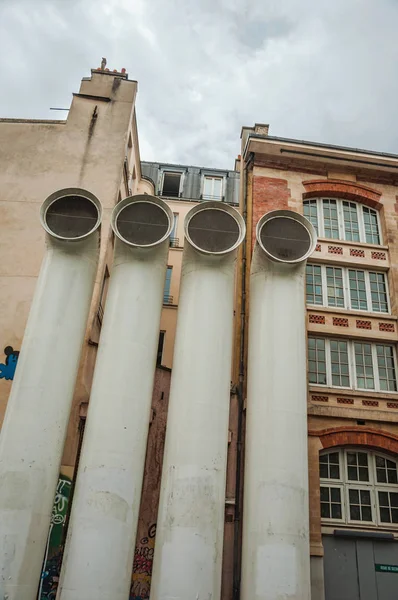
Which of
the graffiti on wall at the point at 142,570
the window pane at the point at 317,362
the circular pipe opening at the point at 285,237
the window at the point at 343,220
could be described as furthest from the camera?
the window at the point at 343,220

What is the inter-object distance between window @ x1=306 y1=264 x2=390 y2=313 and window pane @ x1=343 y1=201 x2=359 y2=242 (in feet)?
4.33

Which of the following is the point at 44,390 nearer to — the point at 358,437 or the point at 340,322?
the point at 358,437

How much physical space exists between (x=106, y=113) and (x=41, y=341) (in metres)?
10.0

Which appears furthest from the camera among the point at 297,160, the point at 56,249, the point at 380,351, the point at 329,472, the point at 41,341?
the point at 297,160

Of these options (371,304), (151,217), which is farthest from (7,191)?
(371,304)

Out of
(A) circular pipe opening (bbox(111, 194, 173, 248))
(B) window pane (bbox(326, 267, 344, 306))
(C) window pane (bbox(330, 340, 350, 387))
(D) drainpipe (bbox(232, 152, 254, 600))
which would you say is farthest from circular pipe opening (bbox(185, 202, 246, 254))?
(C) window pane (bbox(330, 340, 350, 387))

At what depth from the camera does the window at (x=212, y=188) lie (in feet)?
76.3

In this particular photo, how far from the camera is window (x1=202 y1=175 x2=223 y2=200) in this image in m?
23.2

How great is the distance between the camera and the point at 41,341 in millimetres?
10070

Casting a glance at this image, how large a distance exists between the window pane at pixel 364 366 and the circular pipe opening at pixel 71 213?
331 inches

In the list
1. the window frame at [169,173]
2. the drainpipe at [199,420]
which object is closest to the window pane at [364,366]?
the drainpipe at [199,420]

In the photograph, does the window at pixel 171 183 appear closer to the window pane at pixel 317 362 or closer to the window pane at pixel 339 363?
the window pane at pixel 317 362

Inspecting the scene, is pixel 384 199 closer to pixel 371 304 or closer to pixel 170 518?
pixel 371 304

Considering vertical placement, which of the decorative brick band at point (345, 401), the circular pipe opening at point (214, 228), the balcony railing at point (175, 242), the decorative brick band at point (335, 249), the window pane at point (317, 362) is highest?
the balcony railing at point (175, 242)
